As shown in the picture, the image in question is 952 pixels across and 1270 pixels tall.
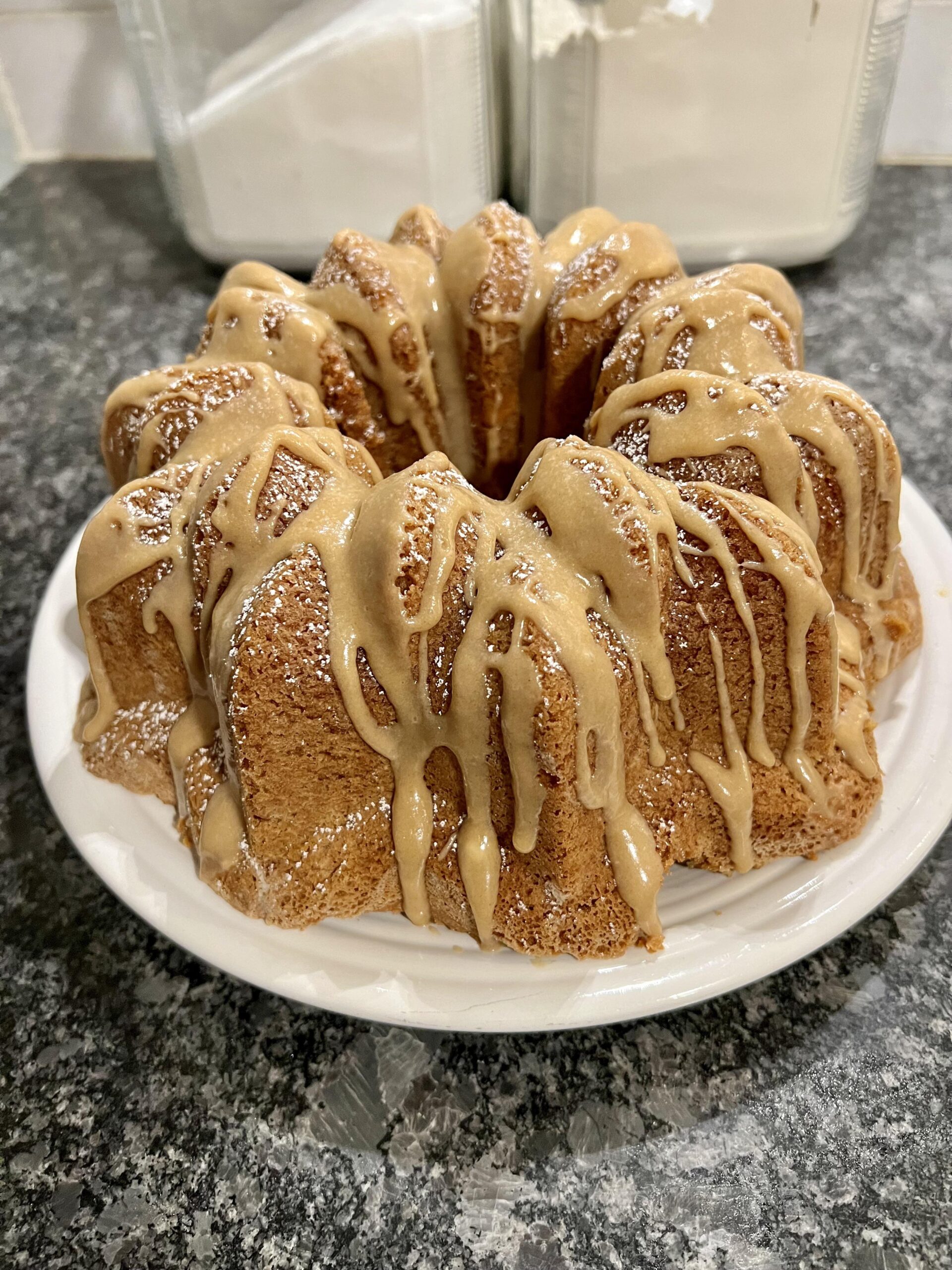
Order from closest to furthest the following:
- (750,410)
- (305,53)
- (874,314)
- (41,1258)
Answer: (41,1258) < (750,410) < (305,53) < (874,314)

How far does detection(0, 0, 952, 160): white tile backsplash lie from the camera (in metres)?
1.88

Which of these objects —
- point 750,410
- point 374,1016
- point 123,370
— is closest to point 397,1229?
point 374,1016

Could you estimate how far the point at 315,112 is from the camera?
1435 millimetres

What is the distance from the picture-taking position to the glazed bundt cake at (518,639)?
725 millimetres

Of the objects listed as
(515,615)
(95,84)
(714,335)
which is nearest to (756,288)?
(714,335)

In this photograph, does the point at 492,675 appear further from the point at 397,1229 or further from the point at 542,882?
the point at 397,1229

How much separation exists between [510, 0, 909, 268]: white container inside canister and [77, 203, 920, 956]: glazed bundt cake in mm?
594

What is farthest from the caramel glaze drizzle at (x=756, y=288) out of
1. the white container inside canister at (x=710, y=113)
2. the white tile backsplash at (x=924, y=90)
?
the white tile backsplash at (x=924, y=90)

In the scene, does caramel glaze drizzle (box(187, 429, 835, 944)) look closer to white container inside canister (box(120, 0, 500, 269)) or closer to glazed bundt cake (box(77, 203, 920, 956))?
glazed bundt cake (box(77, 203, 920, 956))

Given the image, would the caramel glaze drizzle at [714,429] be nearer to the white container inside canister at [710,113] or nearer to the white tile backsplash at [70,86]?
the white container inside canister at [710,113]

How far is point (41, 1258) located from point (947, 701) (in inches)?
33.3

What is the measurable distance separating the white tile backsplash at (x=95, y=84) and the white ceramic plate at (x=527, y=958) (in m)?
1.55

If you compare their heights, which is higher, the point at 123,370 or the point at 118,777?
the point at 118,777

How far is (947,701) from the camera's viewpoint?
89 centimetres
